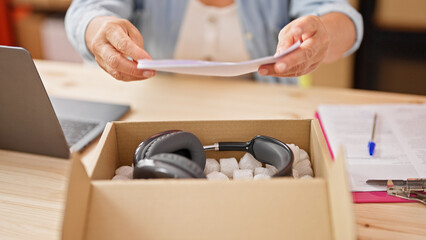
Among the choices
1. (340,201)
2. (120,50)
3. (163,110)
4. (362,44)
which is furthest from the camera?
(362,44)

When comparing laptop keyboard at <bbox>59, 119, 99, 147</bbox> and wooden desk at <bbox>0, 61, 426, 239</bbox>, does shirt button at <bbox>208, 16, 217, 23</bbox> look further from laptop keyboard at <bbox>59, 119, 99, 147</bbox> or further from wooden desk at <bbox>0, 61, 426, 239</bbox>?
laptop keyboard at <bbox>59, 119, 99, 147</bbox>

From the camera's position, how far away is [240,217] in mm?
476

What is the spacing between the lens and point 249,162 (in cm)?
64

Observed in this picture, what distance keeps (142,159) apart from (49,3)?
7.80 feet

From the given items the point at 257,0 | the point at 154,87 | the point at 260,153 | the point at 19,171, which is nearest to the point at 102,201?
the point at 260,153

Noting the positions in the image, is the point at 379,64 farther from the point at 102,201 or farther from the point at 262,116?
the point at 102,201

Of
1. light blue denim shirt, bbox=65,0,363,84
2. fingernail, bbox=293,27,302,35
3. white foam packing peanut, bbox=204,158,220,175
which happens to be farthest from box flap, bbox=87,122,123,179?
light blue denim shirt, bbox=65,0,363,84

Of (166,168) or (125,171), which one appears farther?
(125,171)

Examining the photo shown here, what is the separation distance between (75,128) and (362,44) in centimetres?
205

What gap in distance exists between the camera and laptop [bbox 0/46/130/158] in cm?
71

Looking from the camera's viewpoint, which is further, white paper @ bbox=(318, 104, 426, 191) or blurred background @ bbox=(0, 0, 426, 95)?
blurred background @ bbox=(0, 0, 426, 95)

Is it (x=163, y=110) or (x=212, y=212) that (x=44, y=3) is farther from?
(x=212, y=212)

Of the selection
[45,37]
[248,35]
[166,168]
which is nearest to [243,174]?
[166,168]

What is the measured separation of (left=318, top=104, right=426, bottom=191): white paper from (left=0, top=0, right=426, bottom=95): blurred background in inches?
53.5
